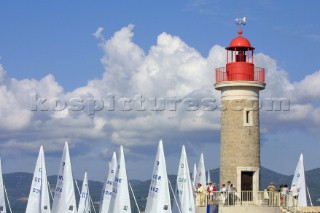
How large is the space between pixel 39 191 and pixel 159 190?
1443 cm

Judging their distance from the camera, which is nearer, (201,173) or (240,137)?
(240,137)

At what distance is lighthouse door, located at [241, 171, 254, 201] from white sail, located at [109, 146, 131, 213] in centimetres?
2128

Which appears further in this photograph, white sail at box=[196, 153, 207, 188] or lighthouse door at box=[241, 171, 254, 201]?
white sail at box=[196, 153, 207, 188]

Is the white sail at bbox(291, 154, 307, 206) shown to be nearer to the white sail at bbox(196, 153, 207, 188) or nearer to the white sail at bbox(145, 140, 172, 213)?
the white sail at bbox(145, 140, 172, 213)

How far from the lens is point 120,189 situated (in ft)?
212

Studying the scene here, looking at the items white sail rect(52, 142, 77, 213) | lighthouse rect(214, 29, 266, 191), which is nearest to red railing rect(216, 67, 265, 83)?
lighthouse rect(214, 29, 266, 191)

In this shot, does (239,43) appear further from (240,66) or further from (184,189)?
(184,189)

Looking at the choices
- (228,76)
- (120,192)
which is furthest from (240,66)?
(120,192)

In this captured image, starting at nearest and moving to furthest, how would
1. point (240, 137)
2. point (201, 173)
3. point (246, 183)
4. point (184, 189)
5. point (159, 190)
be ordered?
1. point (240, 137)
2. point (246, 183)
3. point (159, 190)
4. point (184, 189)
5. point (201, 173)

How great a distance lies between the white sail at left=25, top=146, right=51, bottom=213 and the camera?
211ft

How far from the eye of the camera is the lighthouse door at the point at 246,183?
4344 cm

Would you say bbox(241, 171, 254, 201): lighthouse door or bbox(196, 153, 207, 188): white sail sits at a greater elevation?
bbox(196, 153, 207, 188): white sail

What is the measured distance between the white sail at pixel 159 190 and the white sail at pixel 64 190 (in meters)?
11.9

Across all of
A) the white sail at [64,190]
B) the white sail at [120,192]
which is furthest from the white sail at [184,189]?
the white sail at [64,190]
